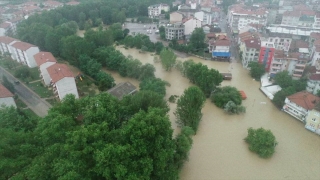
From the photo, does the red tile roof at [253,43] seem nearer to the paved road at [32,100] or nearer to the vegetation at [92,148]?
the vegetation at [92,148]

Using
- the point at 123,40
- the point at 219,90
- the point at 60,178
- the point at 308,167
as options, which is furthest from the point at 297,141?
the point at 123,40

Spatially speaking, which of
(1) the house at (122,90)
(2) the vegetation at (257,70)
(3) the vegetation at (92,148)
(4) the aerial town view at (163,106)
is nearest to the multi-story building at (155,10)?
(4) the aerial town view at (163,106)

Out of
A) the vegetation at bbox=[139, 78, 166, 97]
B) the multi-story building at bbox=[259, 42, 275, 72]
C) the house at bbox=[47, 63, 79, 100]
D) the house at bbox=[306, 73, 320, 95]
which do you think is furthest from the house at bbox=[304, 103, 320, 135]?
the house at bbox=[47, 63, 79, 100]

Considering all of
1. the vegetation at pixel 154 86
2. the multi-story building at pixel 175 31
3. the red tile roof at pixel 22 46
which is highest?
the red tile roof at pixel 22 46

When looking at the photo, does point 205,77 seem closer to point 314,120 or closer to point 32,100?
point 314,120

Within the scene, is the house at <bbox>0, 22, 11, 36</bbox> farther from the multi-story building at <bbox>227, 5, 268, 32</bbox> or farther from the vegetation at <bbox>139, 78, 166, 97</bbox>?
the multi-story building at <bbox>227, 5, 268, 32</bbox>

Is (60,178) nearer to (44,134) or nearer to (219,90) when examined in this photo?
(44,134)
